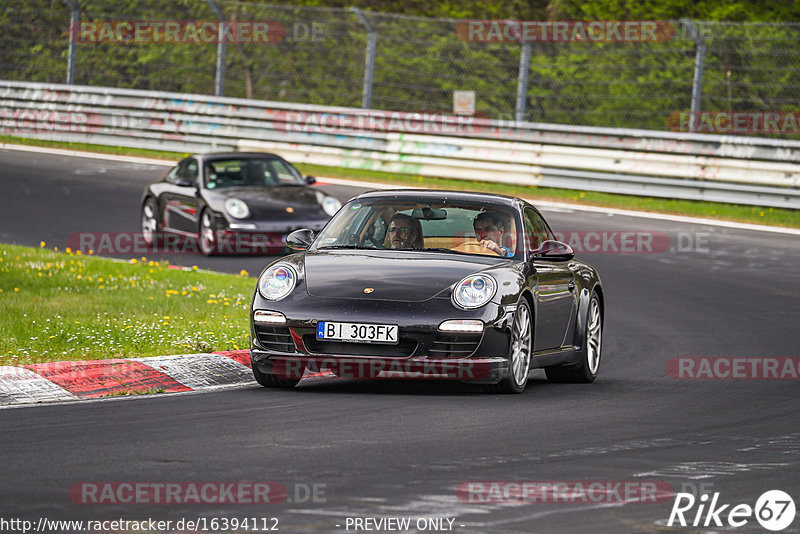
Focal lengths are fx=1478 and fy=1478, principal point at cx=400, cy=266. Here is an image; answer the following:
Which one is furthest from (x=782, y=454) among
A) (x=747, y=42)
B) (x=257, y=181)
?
(x=747, y=42)

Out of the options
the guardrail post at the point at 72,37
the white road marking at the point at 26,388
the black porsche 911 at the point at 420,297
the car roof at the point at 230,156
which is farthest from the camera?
the guardrail post at the point at 72,37

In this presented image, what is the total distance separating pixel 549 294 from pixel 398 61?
15964 mm

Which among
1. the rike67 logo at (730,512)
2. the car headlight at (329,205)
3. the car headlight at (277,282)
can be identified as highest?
the car headlight at (329,205)

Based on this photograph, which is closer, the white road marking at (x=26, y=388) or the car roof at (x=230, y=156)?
the white road marking at (x=26, y=388)

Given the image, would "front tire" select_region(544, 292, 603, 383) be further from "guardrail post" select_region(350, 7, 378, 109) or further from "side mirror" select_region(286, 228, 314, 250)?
"guardrail post" select_region(350, 7, 378, 109)

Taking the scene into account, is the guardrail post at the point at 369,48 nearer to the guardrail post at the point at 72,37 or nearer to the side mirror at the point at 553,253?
the guardrail post at the point at 72,37

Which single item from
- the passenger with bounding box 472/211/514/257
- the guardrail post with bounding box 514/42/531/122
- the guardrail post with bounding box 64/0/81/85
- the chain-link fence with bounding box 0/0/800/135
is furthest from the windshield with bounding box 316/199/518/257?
the guardrail post with bounding box 64/0/81/85

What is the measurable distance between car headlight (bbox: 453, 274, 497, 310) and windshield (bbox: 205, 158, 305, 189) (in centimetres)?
979

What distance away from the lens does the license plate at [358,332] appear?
8.85 m

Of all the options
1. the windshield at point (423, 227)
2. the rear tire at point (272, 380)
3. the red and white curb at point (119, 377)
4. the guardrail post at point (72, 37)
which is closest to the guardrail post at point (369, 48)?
the guardrail post at point (72, 37)

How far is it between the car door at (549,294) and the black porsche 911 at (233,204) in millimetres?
7227

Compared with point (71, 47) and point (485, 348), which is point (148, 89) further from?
point (485, 348)

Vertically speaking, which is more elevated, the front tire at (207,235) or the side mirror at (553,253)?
the side mirror at (553,253)

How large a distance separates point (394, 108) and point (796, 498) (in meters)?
20.4
